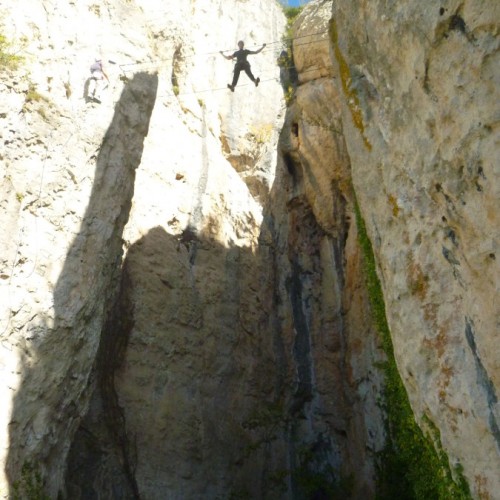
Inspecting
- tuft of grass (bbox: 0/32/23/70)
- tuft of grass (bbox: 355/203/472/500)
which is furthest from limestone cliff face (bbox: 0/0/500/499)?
tuft of grass (bbox: 355/203/472/500)

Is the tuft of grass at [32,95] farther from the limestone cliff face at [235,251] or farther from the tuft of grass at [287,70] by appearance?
the tuft of grass at [287,70]

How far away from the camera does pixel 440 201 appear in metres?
6.40

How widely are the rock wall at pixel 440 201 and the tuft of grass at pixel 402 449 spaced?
16.4 inches

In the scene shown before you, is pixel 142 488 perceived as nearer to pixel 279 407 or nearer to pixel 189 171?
pixel 279 407

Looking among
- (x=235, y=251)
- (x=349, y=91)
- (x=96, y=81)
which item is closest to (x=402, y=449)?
(x=349, y=91)

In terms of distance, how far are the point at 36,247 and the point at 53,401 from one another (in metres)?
2.45

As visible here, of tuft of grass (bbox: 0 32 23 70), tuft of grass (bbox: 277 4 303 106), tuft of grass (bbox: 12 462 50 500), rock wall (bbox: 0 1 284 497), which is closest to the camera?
tuft of grass (bbox: 12 462 50 500)

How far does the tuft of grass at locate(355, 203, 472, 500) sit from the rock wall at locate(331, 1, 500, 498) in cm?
42

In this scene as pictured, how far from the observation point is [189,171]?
15.0m

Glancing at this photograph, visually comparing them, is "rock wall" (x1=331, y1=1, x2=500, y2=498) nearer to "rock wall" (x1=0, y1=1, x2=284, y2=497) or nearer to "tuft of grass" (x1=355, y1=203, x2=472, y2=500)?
"tuft of grass" (x1=355, y1=203, x2=472, y2=500)

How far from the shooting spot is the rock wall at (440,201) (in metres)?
5.53

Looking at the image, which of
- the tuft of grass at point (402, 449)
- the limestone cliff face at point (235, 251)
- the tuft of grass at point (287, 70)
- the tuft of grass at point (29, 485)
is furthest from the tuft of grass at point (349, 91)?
the tuft of grass at point (287, 70)

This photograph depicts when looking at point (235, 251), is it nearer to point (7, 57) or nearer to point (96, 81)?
point (96, 81)

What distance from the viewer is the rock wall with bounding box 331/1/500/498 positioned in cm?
553
